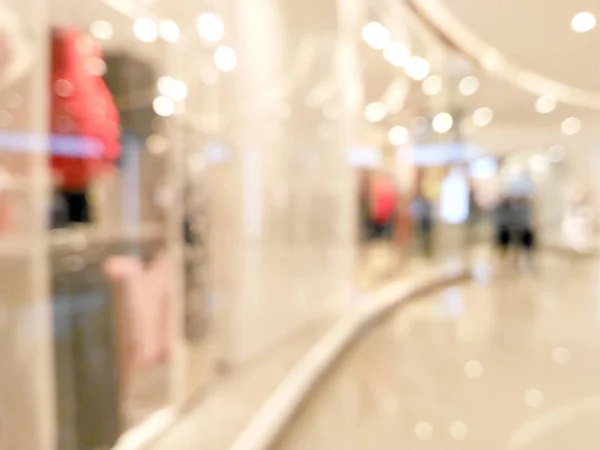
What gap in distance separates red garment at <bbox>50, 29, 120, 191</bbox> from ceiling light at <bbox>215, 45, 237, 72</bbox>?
99 centimetres

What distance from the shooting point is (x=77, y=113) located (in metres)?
1.55

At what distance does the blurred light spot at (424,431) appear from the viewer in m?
2.09

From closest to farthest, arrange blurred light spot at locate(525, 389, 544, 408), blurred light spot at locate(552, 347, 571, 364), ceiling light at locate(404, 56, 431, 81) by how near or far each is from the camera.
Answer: blurred light spot at locate(525, 389, 544, 408)
blurred light spot at locate(552, 347, 571, 364)
ceiling light at locate(404, 56, 431, 81)

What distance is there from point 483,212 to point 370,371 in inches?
273

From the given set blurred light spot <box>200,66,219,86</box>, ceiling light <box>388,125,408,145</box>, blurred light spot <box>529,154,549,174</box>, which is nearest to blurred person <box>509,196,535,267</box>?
blurred light spot <box>529,154,549,174</box>

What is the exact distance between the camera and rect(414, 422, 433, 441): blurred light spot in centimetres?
209

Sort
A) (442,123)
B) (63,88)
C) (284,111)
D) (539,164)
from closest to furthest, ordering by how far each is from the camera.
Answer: (63,88) < (284,111) < (442,123) < (539,164)

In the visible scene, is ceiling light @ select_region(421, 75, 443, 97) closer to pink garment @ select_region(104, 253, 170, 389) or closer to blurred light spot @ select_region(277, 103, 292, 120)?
blurred light spot @ select_region(277, 103, 292, 120)

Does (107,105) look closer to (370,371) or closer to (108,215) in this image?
(108,215)

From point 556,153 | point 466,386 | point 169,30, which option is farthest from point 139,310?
point 556,153

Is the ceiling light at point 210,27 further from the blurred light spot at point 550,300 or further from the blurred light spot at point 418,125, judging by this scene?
the blurred light spot at point 418,125

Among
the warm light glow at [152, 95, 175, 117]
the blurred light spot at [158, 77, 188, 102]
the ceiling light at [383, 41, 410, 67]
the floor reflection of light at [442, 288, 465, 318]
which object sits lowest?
the floor reflection of light at [442, 288, 465, 318]

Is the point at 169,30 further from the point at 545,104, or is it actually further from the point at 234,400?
the point at 545,104

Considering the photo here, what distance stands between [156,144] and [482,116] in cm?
772
